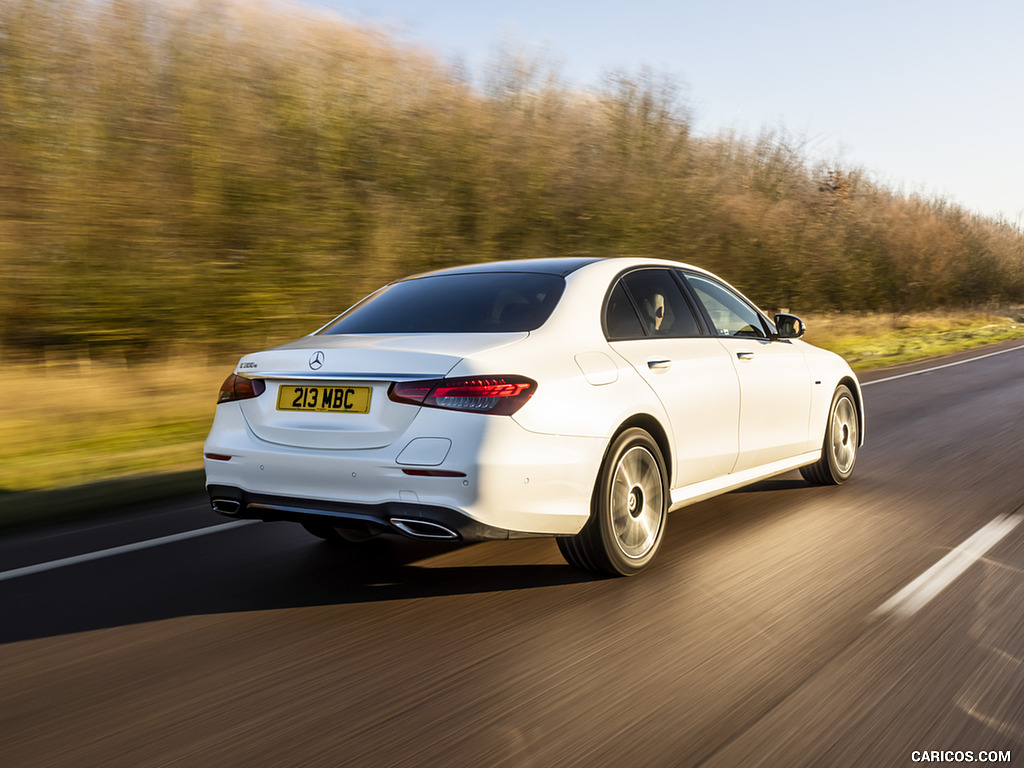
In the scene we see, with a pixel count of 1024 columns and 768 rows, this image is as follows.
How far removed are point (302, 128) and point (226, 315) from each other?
9.27ft

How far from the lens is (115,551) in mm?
5789

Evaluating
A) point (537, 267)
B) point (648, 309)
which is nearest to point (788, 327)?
point (648, 309)

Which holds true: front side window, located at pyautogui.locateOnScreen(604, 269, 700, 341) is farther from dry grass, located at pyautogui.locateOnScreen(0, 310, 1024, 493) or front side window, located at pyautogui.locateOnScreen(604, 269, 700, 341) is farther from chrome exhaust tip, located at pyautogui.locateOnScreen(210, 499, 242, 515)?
dry grass, located at pyautogui.locateOnScreen(0, 310, 1024, 493)

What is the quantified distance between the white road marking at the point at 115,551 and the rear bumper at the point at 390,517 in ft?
4.95

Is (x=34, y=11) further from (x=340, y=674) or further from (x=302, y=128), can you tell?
(x=340, y=674)

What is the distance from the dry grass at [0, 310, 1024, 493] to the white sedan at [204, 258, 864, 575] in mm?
4012

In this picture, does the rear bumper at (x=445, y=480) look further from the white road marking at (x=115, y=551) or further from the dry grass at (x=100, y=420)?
the dry grass at (x=100, y=420)

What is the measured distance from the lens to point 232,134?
12984 mm

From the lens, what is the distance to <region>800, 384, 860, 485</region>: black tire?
24.0 feet

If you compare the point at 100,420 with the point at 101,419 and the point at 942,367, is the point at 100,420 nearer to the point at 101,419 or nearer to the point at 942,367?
the point at 101,419

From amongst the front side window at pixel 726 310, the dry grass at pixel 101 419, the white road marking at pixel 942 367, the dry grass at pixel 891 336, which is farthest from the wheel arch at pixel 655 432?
the dry grass at pixel 891 336

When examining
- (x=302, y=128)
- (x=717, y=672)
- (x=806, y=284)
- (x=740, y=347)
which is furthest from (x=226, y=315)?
(x=806, y=284)

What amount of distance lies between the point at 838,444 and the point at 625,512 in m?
3.13

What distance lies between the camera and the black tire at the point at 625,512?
4805 mm
